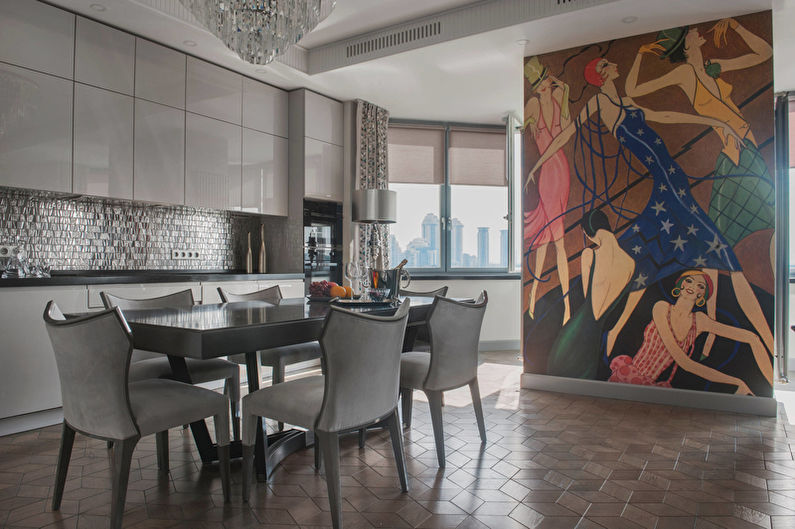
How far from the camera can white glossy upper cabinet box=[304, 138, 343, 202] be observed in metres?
5.21

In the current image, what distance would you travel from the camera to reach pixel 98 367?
1.84 metres

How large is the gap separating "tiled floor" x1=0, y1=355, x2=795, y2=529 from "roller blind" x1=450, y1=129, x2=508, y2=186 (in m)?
3.54

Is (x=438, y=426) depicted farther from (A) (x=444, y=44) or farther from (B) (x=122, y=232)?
(B) (x=122, y=232)

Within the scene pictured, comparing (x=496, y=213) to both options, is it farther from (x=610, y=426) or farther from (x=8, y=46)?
(x=8, y=46)

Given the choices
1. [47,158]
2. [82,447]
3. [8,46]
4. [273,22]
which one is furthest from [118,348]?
[8,46]

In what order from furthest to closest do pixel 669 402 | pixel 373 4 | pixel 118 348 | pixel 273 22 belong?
1. pixel 373 4
2. pixel 669 402
3. pixel 273 22
4. pixel 118 348

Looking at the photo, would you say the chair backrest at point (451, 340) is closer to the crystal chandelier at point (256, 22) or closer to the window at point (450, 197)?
the crystal chandelier at point (256, 22)

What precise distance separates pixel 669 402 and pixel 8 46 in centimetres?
477

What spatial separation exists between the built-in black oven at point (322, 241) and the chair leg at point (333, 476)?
3343 mm

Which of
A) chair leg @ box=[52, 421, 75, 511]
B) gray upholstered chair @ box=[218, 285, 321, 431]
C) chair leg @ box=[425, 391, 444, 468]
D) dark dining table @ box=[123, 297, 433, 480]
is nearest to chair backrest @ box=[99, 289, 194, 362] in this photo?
gray upholstered chair @ box=[218, 285, 321, 431]

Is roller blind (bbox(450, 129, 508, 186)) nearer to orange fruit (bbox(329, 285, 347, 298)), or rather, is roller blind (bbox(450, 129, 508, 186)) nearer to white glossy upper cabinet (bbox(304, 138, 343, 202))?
white glossy upper cabinet (bbox(304, 138, 343, 202))

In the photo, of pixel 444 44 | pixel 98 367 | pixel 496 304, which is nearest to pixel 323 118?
pixel 444 44

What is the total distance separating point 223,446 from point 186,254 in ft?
9.85

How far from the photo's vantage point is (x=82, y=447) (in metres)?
2.85
